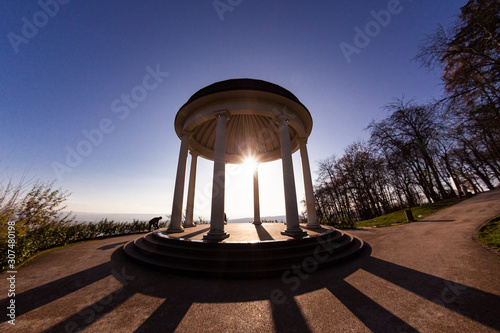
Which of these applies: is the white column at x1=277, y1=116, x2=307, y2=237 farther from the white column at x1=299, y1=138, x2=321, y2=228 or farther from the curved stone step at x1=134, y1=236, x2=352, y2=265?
the white column at x1=299, y1=138, x2=321, y2=228

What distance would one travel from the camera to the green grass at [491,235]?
6.18 metres

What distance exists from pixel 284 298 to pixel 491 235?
10.5 m

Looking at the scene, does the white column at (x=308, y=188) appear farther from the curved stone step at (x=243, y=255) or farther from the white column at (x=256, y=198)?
the white column at (x=256, y=198)

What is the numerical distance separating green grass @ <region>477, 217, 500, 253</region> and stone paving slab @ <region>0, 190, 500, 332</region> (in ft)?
1.65

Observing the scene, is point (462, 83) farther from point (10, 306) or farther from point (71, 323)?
point (10, 306)

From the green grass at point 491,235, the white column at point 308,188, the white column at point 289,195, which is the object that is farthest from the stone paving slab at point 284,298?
the white column at point 308,188

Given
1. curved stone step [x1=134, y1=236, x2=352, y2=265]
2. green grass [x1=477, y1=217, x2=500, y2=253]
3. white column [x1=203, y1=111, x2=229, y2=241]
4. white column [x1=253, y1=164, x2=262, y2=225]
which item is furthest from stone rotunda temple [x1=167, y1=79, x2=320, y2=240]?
green grass [x1=477, y1=217, x2=500, y2=253]

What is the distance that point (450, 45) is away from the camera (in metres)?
8.88

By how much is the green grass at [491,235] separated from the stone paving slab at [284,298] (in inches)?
19.9

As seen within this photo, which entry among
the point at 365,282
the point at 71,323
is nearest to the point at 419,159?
the point at 365,282

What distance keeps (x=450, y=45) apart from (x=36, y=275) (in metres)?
22.4

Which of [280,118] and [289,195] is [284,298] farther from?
[280,118]

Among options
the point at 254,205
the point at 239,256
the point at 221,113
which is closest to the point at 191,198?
the point at 254,205

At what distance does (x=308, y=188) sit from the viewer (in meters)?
11.7
